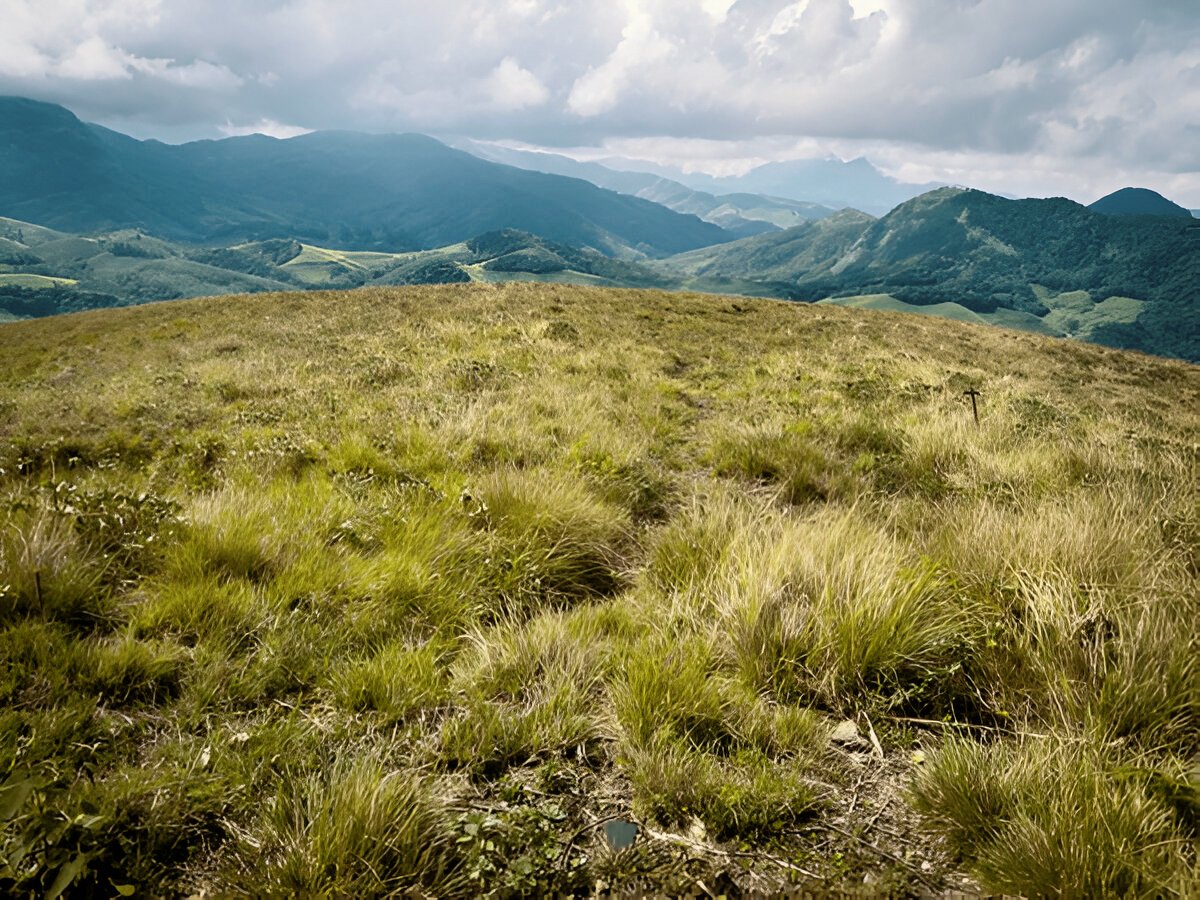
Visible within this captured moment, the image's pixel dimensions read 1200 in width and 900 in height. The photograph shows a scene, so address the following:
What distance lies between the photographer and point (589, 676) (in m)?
3.01

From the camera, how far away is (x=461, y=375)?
11711mm

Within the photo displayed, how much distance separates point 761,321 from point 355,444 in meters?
24.2

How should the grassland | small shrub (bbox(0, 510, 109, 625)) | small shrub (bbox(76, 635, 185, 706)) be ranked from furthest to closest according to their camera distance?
small shrub (bbox(0, 510, 109, 625))
small shrub (bbox(76, 635, 185, 706))
the grassland

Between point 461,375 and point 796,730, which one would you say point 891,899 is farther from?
point 461,375

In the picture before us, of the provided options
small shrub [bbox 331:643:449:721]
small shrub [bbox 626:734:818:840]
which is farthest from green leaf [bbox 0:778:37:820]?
small shrub [bbox 626:734:818:840]

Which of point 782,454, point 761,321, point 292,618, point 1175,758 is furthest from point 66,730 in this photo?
point 761,321

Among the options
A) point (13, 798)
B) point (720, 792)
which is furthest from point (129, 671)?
point (720, 792)

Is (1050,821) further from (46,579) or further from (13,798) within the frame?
(46,579)

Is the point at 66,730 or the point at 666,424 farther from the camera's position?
the point at 666,424

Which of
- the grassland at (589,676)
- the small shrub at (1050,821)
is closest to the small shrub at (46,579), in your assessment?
the grassland at (589,676)

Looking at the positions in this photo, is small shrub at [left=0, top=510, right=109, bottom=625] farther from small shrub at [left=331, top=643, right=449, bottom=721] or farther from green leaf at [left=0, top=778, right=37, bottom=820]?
green leaf at [left=0, top=778, right=37, bottom=820]

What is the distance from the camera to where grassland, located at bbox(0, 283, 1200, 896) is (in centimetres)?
203

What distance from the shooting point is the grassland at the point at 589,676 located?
2033 mm

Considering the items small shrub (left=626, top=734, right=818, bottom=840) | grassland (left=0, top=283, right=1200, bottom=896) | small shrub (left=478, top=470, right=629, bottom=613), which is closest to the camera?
grassland (left=0, top=283, right=1200, bottom=896)
